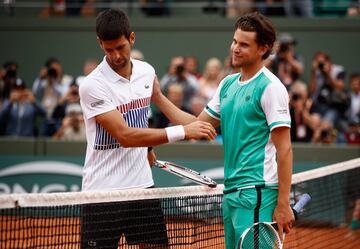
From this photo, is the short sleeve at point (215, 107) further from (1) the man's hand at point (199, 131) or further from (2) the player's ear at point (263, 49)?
(2) the player's ear at point (263, 49)

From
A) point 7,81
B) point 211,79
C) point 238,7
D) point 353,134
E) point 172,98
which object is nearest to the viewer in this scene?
point 353,134

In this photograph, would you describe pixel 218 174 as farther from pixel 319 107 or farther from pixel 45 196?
pixel 45 196

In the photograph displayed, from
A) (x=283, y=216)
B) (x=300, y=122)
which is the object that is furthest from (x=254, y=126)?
(x=300, y=122)

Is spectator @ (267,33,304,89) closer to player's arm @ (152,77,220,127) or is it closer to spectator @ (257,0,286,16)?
A: spectator @ (257,0,286,16)

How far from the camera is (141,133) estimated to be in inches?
219

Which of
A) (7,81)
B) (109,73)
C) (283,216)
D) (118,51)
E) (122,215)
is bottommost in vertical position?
(7,81)

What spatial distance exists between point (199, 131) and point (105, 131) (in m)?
0.68

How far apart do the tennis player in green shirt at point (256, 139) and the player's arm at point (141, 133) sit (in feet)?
0.62

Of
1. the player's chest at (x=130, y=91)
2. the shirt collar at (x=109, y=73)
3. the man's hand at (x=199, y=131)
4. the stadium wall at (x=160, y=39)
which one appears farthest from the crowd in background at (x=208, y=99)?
the man's hand at (x=199, y=131)

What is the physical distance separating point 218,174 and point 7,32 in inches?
Result: 294

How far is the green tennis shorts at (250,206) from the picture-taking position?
17.4 ft

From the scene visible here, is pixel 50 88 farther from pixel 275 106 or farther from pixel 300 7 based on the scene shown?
pixel 275 106

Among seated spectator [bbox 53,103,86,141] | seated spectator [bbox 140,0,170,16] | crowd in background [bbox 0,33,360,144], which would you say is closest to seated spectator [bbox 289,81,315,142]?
crowd in background [bbox 0,33,360,144]

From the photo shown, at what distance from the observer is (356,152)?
500 inches
